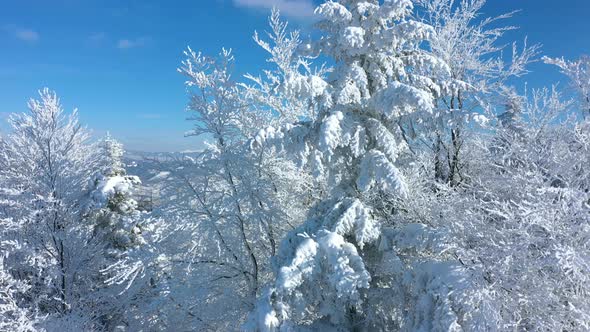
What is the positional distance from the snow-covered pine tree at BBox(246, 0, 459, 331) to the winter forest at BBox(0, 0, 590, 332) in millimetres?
37

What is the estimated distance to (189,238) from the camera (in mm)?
10820

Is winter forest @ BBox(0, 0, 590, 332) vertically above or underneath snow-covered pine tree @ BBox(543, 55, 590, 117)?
underneath

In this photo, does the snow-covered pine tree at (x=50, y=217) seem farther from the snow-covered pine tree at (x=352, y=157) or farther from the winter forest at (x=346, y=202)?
the snow-covered pine tree at (x=352, y=157)

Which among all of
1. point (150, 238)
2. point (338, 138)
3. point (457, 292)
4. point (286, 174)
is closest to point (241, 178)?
point (286, 174)

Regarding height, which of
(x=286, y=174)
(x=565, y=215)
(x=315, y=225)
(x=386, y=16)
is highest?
(x=386, y=16)

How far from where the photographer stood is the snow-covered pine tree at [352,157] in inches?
237

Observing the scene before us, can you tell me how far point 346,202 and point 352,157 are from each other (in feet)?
3.22

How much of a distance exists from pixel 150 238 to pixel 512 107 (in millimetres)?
15948

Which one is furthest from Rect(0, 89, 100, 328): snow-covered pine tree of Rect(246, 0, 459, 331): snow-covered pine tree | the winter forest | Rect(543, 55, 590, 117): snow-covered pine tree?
Rect(543, 55, 590, 117): snow-covered pine tree

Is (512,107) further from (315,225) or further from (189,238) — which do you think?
(189,238)

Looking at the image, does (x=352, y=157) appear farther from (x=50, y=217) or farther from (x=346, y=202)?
(x=50, y=217)

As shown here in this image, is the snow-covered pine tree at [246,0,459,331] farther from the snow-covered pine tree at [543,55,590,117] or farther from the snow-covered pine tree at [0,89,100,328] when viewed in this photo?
the snow-covered pine tree at [0,89,100,328]

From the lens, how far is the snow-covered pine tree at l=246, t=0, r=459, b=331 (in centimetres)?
601

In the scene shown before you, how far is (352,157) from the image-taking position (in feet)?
24.9
